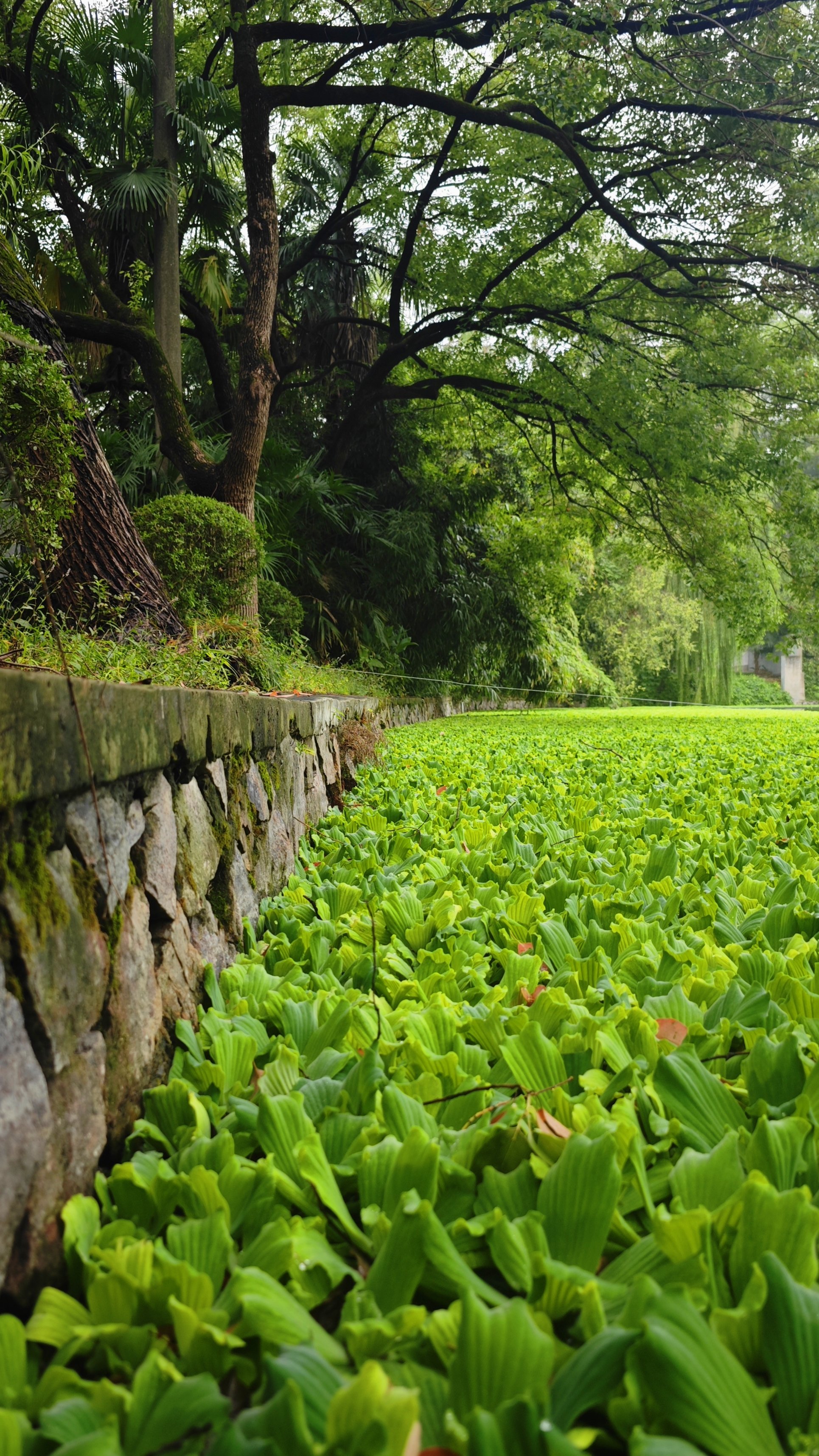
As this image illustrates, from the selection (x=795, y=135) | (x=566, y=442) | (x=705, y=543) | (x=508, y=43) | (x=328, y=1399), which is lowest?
(x=328, y=1399)

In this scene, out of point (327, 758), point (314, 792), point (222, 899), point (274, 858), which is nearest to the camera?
point (222, 899)

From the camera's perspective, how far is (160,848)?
1445mm

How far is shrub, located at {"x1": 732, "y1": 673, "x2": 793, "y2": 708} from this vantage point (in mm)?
33156

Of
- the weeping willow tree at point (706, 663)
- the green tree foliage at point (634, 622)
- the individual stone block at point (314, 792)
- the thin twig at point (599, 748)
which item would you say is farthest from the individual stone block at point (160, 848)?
the weeping willow tree at point (706, 663)

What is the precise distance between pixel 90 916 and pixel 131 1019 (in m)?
0.21

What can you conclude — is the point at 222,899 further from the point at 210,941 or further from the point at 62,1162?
the point at 62,1162

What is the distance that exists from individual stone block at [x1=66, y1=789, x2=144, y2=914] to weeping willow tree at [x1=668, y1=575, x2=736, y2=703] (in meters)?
25.8

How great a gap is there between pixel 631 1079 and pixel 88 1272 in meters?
0.70

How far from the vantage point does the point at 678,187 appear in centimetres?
854

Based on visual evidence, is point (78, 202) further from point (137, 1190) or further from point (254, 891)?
point (137, 1190)

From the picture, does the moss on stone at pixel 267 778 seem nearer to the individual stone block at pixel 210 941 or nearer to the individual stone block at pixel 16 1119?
the individual stone block at pixel 210 941

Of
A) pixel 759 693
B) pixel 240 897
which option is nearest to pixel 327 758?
pixel 240 897

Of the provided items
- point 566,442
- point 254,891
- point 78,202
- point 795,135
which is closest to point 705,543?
point 566,442

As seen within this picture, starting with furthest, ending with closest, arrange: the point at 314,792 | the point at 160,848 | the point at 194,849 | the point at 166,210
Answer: the point at 166,210, the point at 314,792, the point at 194,849, the point at 160,848
